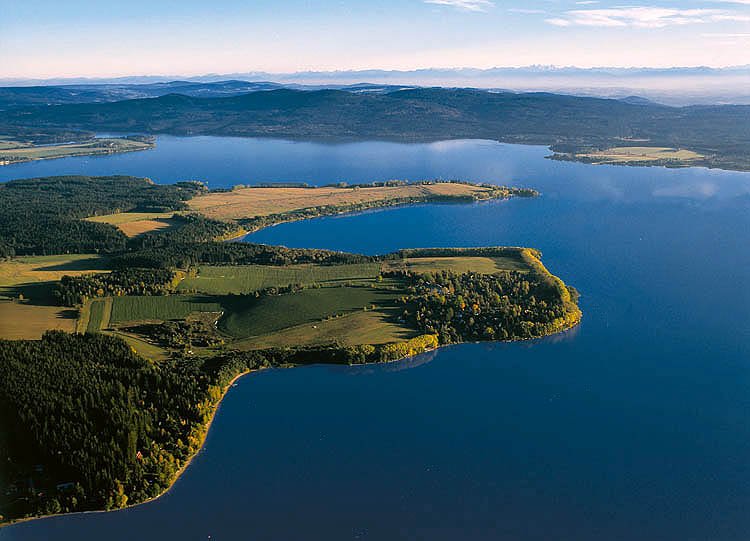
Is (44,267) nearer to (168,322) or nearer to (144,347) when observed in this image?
(168,322)

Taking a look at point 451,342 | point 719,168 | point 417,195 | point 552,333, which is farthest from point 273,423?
point 719,168

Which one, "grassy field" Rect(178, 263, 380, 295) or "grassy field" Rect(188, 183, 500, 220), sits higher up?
"grassy field" Rect(188, 183, 500, 220)

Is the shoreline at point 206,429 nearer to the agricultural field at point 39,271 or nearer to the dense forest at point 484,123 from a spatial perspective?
the agricultural field at point 39,271

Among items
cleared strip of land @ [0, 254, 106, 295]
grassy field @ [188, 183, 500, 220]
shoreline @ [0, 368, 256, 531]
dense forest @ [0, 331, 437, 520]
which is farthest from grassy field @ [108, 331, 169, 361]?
grassy field @ [188, 183, 500, 220]

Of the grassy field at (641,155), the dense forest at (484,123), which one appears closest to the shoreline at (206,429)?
the grassy field at (641,155)

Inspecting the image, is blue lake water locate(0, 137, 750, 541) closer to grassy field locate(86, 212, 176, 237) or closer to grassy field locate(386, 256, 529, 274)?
grassy field locate(386, 256, 529, 274)

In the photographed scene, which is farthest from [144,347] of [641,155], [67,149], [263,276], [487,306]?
[67,149]

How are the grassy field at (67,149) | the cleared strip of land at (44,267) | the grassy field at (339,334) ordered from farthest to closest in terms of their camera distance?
the grassy field at (67,149) → the cleared strip of land at (44,267) → the grassy field at (339,334)
